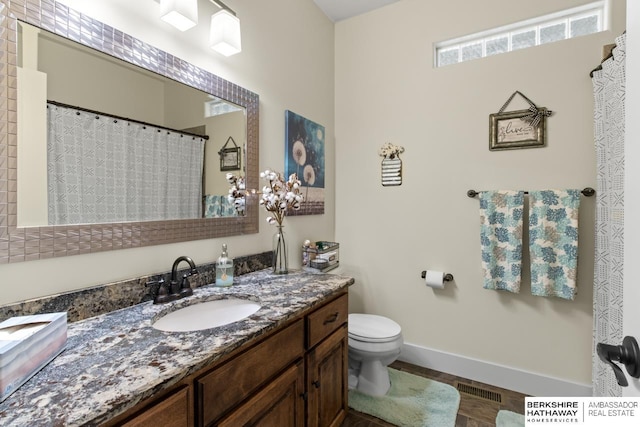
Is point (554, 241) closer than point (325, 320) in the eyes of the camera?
No

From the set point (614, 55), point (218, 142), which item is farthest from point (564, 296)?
point (218, 142)

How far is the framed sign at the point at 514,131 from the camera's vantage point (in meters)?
1.93

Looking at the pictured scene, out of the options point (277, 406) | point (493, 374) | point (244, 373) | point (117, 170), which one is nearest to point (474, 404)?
point (493, 374)

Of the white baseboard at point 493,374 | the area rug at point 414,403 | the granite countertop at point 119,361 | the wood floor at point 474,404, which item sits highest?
the granite countertop at point 119,361

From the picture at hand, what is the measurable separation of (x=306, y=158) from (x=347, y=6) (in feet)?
4.47

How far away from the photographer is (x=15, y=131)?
36.1 inches

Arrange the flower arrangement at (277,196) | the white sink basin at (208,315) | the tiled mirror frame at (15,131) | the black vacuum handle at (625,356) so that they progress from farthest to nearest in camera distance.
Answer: the flower arrangement at (277,196) < the white sink basin at (208,315) < the tiled mirror frame at (15,131) < the black vacuum handle at (625,356)

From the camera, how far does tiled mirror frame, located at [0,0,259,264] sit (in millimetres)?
891

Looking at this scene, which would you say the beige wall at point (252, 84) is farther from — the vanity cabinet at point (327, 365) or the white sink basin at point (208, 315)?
the vanity cabinet at point (327, 365)

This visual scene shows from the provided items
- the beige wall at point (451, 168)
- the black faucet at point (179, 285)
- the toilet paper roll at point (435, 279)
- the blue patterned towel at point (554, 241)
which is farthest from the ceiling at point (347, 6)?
the black faucet at point (179, 285)

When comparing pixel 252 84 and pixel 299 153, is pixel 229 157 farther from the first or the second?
pixel 299 153

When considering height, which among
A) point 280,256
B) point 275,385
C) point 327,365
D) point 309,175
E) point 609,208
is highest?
point 309,175

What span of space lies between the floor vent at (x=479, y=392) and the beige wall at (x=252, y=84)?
4.83 ft

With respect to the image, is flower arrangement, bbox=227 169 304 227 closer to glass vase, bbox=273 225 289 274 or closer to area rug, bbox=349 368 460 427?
glass vase, bbox=273 225 289 274
